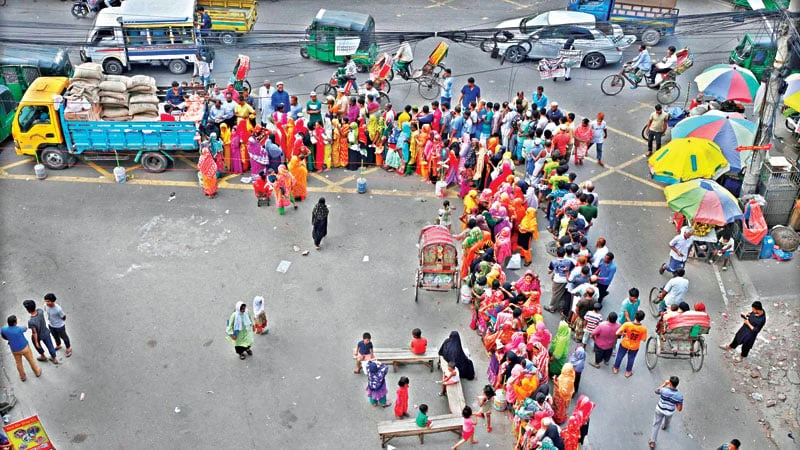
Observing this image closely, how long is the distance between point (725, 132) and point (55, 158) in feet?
49.7

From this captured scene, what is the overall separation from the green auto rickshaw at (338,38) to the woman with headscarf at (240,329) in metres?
11.7

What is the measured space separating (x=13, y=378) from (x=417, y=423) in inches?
265

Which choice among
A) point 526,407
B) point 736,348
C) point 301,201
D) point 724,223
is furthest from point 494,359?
point 301,201

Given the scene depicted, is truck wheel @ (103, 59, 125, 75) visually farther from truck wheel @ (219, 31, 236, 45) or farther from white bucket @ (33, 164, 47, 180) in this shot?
white bucket @ (33, 164, 47, 180)

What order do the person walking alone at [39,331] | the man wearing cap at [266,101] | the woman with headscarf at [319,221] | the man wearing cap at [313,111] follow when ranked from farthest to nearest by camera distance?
the man wearing cap at [266,101]
the man wearing cap at [313,111]
the woman with headscarf at [319,221]
the person walking alone at [39,331]

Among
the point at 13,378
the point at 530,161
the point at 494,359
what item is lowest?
the point at 13,378

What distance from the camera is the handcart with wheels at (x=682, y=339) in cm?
1276

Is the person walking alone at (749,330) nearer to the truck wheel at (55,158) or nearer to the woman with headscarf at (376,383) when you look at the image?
the woman with headscarf at (376,383)

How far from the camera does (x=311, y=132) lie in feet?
61.1

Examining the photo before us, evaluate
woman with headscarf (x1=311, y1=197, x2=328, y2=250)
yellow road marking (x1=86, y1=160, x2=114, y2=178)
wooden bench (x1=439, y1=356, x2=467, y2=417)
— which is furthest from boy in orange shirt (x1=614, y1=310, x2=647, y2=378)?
yellow road marking (x1=86, y1=160, x2=114, y2=178)

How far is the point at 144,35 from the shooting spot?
22.6m

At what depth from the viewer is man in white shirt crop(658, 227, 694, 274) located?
48.9ft

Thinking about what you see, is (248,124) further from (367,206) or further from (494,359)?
(494,359)

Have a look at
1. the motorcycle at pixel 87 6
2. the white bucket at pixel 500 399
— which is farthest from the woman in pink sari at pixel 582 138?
the motorcycle at pixel 87 6
